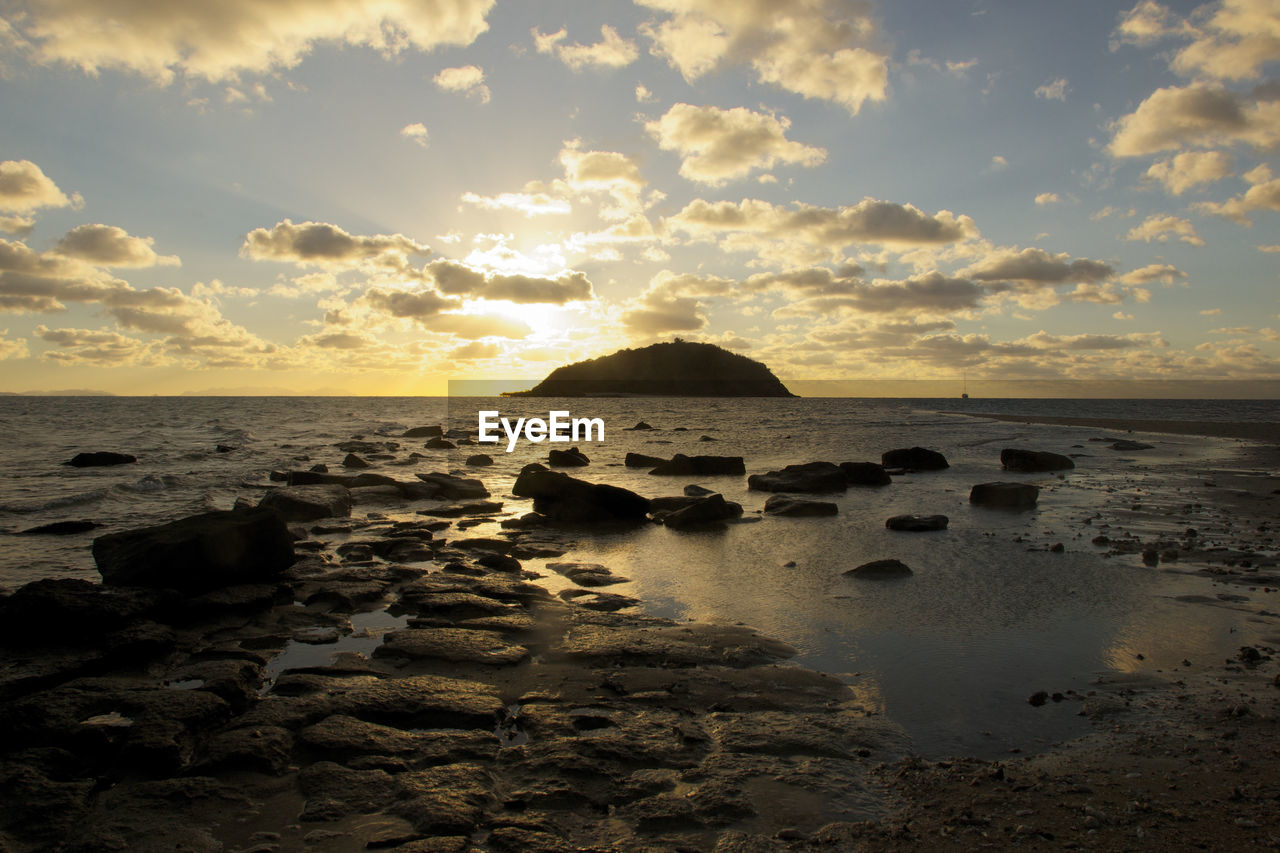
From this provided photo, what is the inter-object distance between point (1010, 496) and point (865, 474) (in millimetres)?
4901

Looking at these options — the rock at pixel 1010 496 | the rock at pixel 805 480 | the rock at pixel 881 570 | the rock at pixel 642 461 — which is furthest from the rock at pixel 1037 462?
the rock at pixel 881 570

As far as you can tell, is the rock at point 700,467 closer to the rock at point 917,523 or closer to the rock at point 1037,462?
the rock at point 1037,462

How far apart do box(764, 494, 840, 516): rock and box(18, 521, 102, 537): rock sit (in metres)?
12.7

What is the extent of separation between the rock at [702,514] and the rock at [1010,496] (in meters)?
5.64

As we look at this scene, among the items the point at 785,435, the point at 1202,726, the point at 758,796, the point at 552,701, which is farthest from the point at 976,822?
the point at 785,435

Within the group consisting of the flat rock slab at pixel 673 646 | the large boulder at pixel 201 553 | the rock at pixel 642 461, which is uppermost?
the large boulder at pixel 201 553

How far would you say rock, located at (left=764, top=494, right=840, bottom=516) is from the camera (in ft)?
45.7

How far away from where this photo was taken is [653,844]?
3.50 meters

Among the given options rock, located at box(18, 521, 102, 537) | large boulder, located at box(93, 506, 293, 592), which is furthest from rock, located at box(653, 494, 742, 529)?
rock, located at box(18, 521, 102, 537)

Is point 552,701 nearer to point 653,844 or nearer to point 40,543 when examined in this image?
point 653,844

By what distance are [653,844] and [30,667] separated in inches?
216

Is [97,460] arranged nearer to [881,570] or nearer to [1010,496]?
[881,570]

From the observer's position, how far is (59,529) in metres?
12.0

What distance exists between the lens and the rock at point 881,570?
29.6ft
